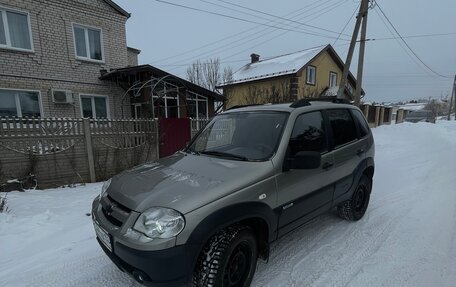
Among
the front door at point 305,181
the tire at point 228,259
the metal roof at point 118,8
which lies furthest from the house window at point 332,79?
the tire at point 228,259

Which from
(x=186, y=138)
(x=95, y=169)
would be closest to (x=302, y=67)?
(x=186, y=138)

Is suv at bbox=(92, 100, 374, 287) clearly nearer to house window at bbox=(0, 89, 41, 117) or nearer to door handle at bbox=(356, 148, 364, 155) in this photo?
door handle at bbox=(356, 148, 364, 155)

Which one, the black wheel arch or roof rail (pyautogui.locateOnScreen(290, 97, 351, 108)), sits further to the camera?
roof rail (pyautogui.locateOnScreen(290, 97, 351, 108))

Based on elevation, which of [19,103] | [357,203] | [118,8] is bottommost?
[357,203]

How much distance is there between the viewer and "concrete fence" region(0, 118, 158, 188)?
5.50m

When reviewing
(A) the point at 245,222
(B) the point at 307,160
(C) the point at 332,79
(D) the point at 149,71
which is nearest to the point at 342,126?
(B) the point at 307,160

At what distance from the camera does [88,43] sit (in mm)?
11430

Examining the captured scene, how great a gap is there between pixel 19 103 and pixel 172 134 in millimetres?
6664

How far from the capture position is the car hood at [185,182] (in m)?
2.13

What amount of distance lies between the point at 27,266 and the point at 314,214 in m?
3.48

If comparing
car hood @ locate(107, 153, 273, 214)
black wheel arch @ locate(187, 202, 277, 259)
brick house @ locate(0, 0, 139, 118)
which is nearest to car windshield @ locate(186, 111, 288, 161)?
car hood @ locate(107, 153, 273, 214)

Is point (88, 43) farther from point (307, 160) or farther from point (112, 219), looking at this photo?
point (307, 160)

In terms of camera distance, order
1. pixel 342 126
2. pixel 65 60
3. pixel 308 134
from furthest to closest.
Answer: pixel 65 60
pixel 342 126
pixel 308 134

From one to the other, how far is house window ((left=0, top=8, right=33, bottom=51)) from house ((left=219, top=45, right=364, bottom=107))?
39.4 ft
